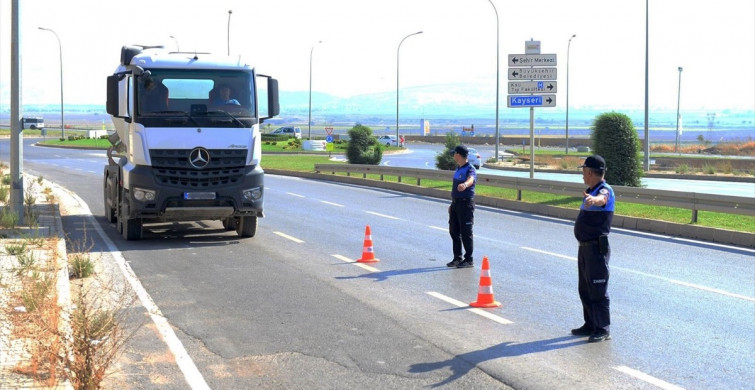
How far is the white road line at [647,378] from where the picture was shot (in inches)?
273

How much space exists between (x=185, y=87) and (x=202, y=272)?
405 cm

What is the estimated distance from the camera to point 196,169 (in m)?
15.3

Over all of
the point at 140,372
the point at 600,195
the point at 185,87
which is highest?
the point at 185,87

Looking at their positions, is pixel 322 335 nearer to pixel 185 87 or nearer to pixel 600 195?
pixel 600 195

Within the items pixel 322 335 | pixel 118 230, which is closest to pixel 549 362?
pixel 322 335

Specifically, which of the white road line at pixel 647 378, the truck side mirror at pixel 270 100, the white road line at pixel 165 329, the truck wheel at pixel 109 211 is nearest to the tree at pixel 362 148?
the truck wheel at pixel 109 211

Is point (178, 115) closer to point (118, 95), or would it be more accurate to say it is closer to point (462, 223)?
point (118, 95)

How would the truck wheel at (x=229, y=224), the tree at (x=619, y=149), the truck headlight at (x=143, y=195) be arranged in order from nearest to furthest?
the truck headlight at (x=143, y=195) < the truck wheel at (x=229, y=224) < the tree at (x=619, y=149)

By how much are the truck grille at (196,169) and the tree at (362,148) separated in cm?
3051

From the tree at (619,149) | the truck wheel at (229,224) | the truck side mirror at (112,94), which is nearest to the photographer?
the truck side mirror at (112,94)

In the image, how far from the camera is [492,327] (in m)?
9.09

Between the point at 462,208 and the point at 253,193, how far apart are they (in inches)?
167

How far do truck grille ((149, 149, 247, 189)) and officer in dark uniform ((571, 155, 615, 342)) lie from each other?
8.11m

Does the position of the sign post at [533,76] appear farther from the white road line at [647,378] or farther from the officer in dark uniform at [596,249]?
the white road line at [647,378]
